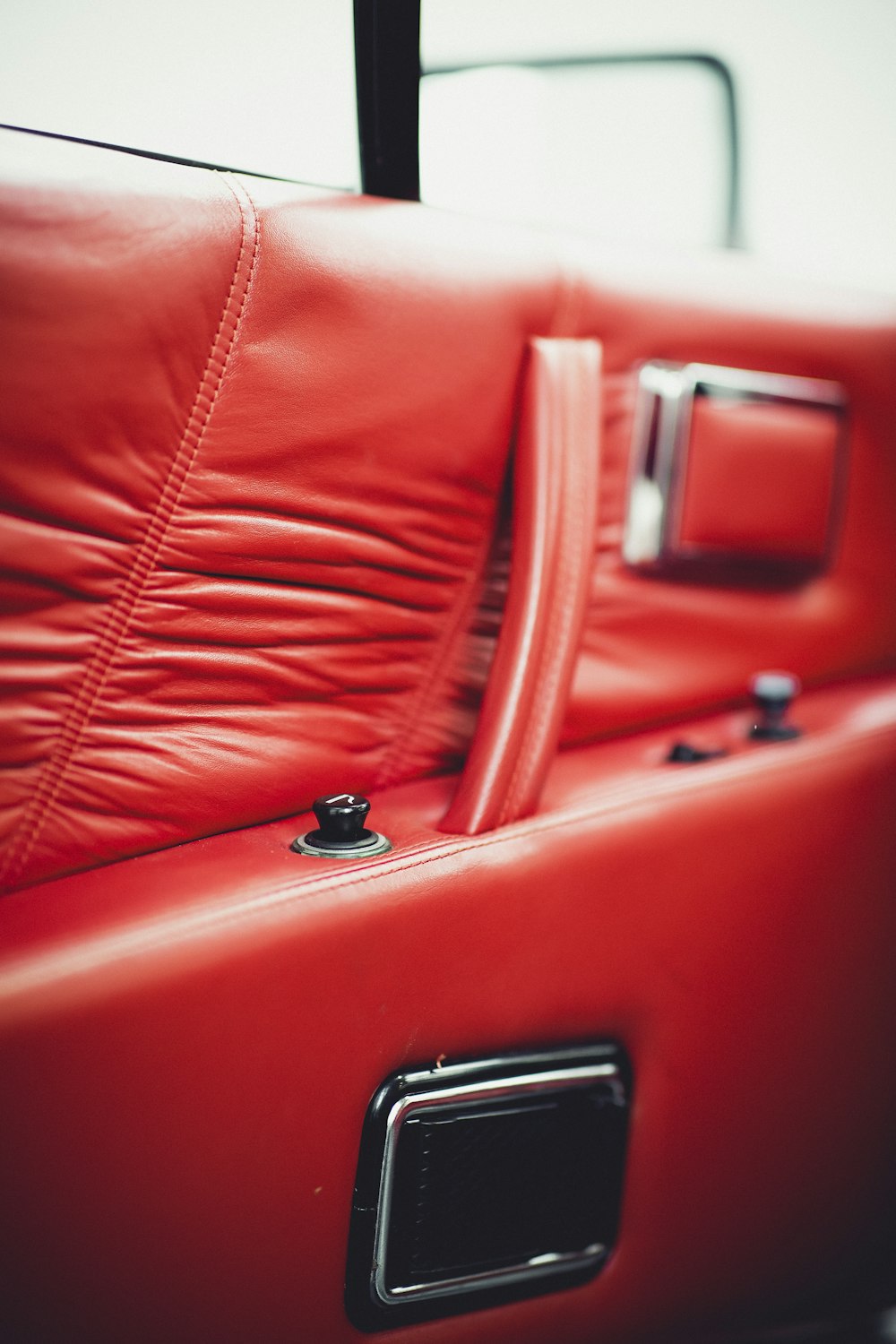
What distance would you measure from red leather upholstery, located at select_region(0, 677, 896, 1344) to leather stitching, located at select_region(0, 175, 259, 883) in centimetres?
5

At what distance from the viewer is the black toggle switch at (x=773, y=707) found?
2.90 feet

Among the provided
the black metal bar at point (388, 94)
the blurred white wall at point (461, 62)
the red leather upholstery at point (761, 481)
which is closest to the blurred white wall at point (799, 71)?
the blurred white wall at point (461, 62)

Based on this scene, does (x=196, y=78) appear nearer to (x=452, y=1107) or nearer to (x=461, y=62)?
(x=461, y=62)

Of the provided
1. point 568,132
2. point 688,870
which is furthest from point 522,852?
point 568,132

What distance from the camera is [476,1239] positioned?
0.73 meters

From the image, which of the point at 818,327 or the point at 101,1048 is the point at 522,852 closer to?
the point at 101,1048

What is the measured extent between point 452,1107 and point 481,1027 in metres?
0.06

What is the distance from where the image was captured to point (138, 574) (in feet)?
2.17

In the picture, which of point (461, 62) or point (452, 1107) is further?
point (461, 62)

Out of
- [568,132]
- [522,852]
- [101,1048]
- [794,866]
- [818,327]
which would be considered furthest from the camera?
[568,132]

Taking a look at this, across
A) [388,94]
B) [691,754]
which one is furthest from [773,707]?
[388,94]

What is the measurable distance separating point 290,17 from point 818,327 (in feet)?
1.89

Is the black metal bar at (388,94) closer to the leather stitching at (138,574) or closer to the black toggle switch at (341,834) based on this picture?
the leather stitching at (138,574)

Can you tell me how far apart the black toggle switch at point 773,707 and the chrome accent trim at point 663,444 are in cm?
15
